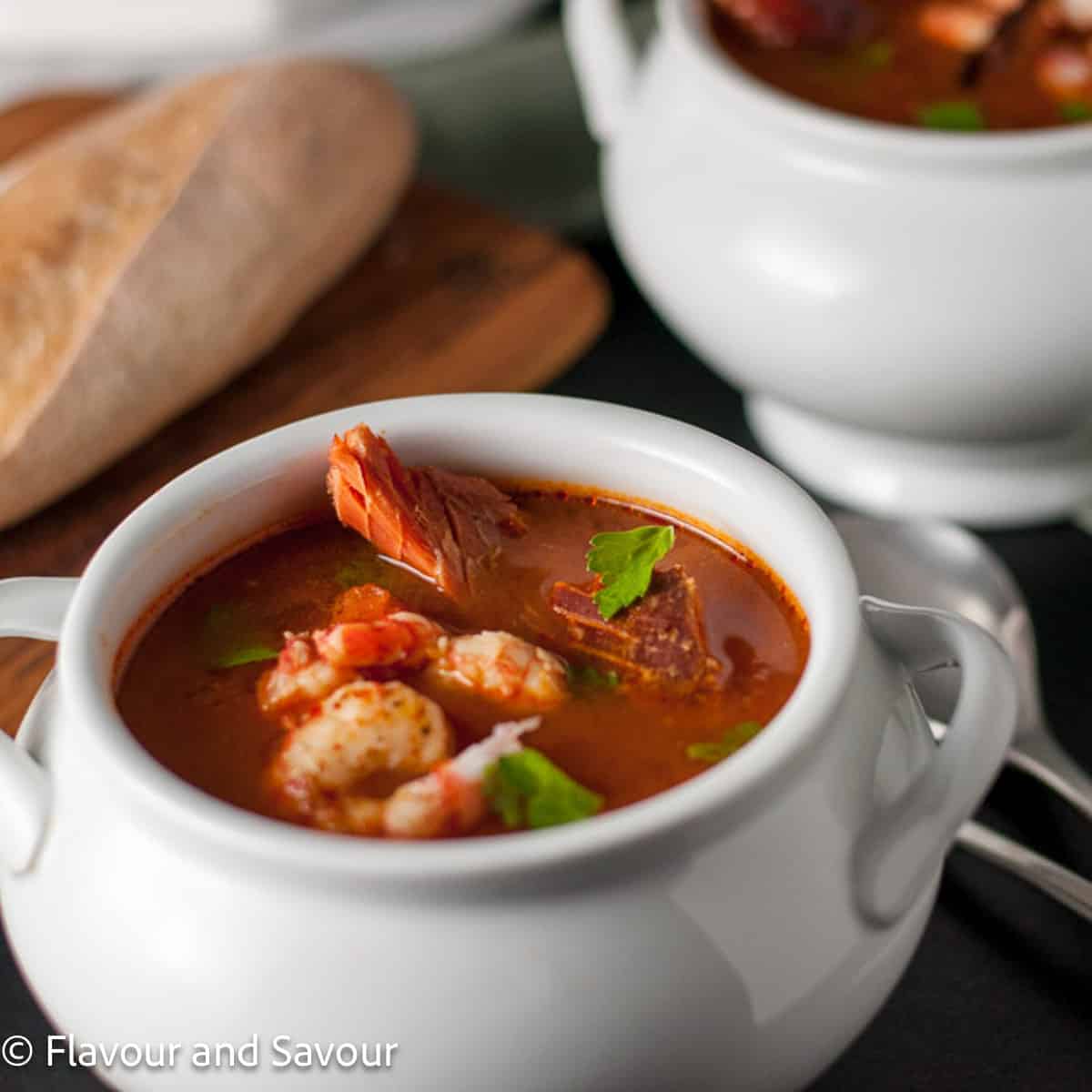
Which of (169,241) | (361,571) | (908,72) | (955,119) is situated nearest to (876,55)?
(908,72)

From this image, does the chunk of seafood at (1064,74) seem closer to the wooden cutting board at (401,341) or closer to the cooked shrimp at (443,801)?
the wooden cutting board at (401,341)

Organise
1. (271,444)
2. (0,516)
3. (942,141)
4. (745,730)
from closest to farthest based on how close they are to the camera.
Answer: (745,730) < (271,444) < (942,141) < (0,516)

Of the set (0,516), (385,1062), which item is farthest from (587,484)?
(0,516)

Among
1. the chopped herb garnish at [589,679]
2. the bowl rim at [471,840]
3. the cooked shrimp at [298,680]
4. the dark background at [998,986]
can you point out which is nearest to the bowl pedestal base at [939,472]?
the dark background at [998,986]

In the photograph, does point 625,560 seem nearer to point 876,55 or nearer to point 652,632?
point 652,632

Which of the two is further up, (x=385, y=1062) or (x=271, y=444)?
(x=271, y=444)

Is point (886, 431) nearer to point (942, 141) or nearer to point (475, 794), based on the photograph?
point (942, 141)

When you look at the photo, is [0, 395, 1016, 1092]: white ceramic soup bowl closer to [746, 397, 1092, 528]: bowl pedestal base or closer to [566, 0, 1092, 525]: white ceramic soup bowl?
[566, 0, 1092, 525]: white ceramic soup bowl
